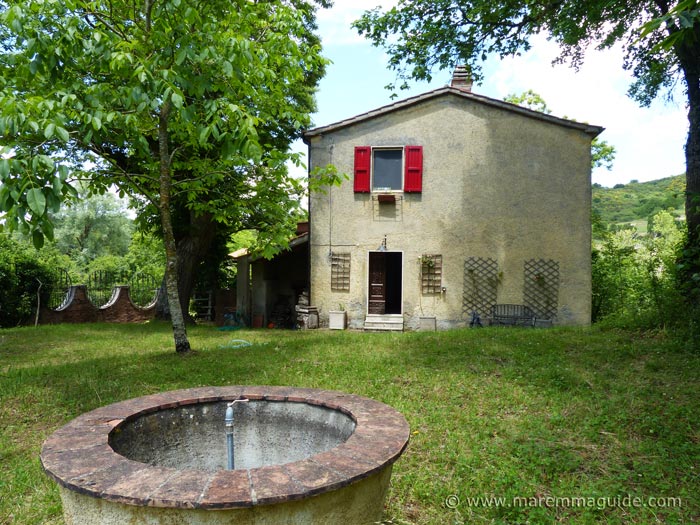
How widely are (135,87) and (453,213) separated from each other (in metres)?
9.68

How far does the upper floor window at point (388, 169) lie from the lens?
44.5 feet

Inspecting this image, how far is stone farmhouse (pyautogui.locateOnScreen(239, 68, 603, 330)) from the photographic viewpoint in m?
13.2

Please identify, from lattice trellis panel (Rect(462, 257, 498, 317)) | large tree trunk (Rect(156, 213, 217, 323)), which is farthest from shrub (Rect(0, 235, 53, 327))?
lattice trellis panel (Rect(462, 257, 498, 317))

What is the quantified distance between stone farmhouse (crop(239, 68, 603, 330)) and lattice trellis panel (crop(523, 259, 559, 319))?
28 mm

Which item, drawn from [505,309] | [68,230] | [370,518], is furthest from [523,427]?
[68,230]

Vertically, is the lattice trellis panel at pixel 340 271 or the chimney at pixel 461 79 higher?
the chimney at pixel 461 79

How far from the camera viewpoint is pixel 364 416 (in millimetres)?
3193

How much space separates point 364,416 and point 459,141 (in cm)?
1166

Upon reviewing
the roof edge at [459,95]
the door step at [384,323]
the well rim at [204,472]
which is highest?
the roof edge at [459,95]

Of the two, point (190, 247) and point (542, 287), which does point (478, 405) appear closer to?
point (542, 287)

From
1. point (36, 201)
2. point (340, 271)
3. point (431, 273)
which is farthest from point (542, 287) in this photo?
point (36, 201)

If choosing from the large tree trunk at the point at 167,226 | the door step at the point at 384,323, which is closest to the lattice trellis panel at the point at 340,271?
the door step at the point at 384,323

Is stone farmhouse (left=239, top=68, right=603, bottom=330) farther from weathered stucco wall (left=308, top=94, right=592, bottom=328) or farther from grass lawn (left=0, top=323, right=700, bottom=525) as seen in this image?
grass lawn (left=0, top=323, right=700, bottom=525)

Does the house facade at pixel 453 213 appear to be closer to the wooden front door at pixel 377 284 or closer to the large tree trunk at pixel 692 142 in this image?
the wooden front door at pixel 377 284
